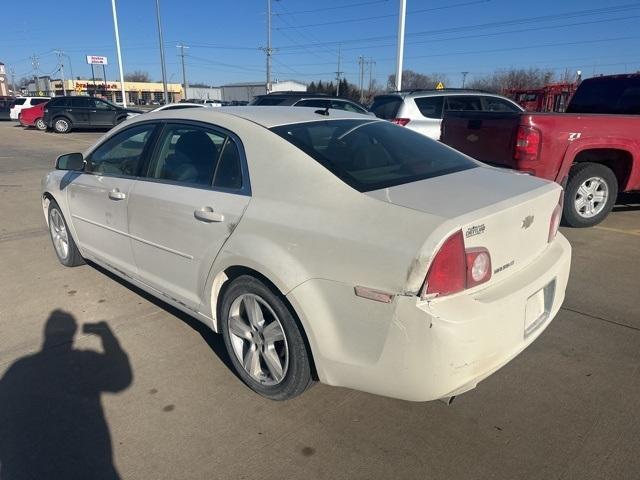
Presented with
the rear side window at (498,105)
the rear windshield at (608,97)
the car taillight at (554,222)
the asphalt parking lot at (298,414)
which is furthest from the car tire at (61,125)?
the car taillight at (554,222)

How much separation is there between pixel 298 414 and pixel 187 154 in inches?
69.3

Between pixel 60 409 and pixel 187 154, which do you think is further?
pixel 187 154

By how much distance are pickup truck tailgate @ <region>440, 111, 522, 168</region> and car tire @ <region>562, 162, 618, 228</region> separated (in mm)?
981

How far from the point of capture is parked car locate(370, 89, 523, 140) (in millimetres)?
9070

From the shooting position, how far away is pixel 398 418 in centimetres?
258

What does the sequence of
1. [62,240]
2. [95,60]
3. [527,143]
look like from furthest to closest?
[95,60], [527,143], [62,240]

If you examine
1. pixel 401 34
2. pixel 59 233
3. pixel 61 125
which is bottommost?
pixel 61 125

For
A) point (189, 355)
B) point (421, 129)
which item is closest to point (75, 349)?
point (189, 355)

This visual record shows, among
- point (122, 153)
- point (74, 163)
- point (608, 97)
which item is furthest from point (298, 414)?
point (608, 97)

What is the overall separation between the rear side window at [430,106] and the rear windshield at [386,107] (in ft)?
1.27

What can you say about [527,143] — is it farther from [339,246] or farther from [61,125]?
[61,125]

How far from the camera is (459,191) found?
2453 mm

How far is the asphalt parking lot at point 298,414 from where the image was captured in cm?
226

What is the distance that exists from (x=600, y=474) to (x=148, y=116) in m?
3.51
